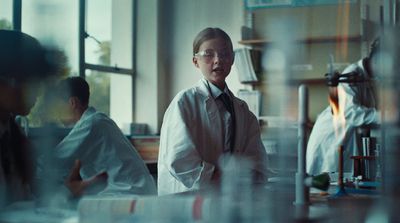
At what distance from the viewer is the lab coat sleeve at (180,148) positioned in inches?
27.1

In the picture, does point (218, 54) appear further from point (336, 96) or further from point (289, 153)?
point (289, 153)

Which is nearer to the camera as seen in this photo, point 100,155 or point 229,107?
point 100,155

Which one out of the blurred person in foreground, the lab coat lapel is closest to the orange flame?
the lab coat lapel

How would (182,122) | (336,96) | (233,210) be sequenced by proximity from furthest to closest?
(182,122)
(336,96)
(233,210)

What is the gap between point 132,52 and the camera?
0.41 m

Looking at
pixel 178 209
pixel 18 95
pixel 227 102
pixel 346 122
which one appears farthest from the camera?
pixel 227 102

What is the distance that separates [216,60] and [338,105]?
6.9 inches

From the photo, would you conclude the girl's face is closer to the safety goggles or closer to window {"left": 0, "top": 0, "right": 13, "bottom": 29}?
the safety goggles

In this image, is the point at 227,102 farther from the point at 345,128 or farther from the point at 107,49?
the point at 107,49

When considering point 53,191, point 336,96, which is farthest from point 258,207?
point 336,96

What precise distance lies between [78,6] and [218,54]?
0.38 meters

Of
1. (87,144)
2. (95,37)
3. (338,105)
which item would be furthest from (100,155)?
(338,105)

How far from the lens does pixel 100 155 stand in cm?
51

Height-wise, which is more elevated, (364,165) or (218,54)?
(218,54)
